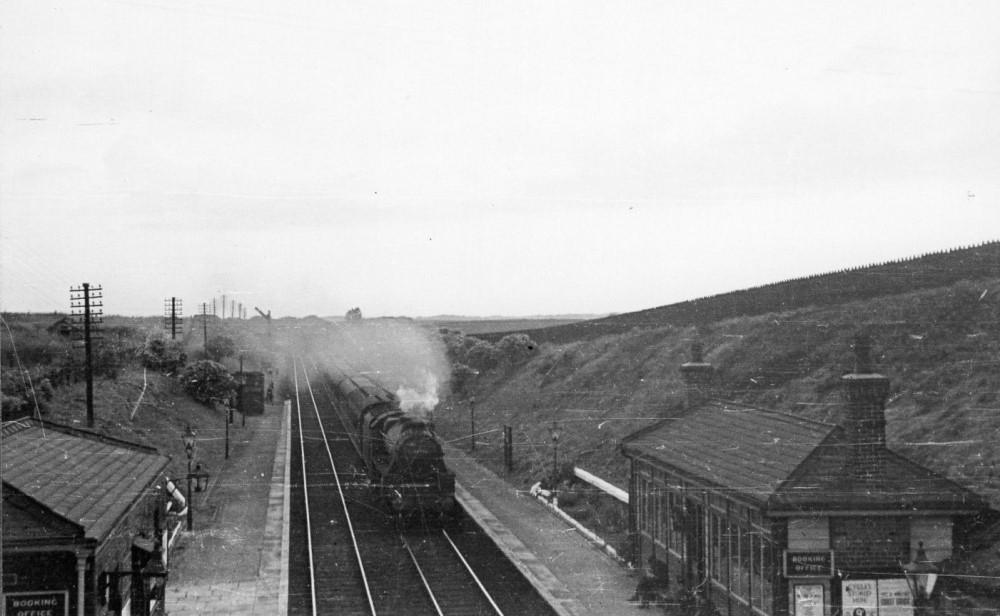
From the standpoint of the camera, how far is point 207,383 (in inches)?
2002

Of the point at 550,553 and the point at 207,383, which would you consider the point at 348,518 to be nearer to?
the point at 550,553

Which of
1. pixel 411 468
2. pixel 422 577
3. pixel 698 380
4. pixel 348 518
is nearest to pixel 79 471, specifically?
pixel 422 577

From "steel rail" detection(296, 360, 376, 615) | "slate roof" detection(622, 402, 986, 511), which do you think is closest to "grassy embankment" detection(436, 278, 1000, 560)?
"slate roof" detection(622, 402, 986, 511)

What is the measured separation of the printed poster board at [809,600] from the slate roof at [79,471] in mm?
10967

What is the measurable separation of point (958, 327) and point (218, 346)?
53819 mm

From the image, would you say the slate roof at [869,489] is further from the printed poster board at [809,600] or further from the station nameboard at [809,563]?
the printed poster board at [809,600]

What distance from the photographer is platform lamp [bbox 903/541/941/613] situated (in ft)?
43.6

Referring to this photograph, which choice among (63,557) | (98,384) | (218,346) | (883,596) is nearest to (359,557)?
(63,557)

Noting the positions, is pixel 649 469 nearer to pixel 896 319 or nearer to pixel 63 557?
pixel 63 557

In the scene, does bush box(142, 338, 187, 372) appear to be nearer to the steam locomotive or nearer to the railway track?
the railway track

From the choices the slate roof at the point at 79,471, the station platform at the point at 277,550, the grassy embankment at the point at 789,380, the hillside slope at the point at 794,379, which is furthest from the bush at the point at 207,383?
the slate roof at the point at 79,471

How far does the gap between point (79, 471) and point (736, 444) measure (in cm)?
1253

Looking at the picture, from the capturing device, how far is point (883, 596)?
13.4 metres

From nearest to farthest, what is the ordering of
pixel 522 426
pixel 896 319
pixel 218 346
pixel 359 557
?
1. pixel 359 557
2. pixel 896 319
3. pixel 522 426
4. pixel 218 346
